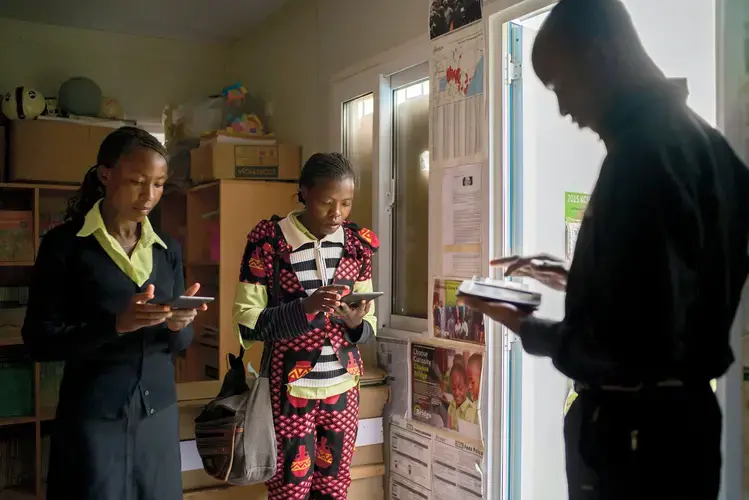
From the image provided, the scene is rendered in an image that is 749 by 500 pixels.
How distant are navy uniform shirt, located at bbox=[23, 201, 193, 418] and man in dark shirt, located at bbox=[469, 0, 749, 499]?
36.1 inches

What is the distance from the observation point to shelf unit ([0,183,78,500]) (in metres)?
3.08

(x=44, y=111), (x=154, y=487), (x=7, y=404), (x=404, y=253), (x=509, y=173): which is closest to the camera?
(x=154, y=487)

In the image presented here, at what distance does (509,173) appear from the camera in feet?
5.76

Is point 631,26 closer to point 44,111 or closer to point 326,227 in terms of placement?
point 326,227

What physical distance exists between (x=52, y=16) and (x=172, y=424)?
287 cm

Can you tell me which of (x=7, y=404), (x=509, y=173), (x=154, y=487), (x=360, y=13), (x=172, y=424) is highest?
(x=360, y=13)

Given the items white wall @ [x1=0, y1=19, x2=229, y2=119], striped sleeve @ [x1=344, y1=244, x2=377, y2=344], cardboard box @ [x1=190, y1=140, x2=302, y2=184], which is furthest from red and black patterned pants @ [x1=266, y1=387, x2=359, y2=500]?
white wall @ [x1=0, y1=19, x2=229, y2=119]

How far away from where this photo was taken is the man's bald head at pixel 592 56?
0.79m

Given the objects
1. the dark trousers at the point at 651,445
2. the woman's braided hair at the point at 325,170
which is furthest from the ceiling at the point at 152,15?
the dark trousers at the point at 651,445

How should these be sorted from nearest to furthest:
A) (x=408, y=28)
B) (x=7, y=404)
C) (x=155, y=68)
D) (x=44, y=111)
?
1. (x=408, y=28)
2. (x=7, y=404)
3. (x=44, y=111)
4. (x=155, y=68)

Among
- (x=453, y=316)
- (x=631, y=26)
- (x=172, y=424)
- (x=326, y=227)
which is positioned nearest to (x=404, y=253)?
(x=453, y=316)

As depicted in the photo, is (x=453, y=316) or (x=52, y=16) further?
(x=52, y=16)

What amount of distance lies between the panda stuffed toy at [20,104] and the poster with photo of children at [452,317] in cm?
233

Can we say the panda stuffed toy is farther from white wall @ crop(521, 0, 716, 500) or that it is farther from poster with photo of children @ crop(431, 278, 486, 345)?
white wall @ crop(521, 0, 716, 500)
